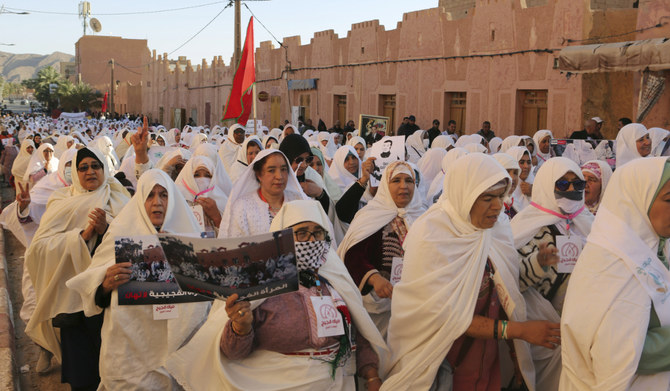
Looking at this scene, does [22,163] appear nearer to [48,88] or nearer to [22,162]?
[22,162]

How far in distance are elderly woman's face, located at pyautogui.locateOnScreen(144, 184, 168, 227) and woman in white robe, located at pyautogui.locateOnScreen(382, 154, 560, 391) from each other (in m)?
1.59

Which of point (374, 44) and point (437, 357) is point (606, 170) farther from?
point (374, 44)

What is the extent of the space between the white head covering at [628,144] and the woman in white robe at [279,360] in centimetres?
593

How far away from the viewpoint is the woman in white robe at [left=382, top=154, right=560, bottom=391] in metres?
3.21

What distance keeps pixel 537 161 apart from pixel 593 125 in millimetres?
2778

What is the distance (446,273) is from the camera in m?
3.23

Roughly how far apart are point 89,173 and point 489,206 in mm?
3119

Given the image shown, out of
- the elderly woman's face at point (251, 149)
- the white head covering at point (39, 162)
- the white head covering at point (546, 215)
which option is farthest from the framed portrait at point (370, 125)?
the white head covering at point (546, 215)

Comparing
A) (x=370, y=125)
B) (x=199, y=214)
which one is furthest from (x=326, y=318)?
(x=370, y=125)

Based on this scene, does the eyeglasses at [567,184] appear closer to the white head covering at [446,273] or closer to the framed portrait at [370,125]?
the white head covering at [446,273]

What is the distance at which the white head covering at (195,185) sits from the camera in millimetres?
6082

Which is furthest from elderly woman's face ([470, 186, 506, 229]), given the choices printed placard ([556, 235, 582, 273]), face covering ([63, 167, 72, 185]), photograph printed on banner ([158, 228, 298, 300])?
face covering ([63, 167, 72, 185])

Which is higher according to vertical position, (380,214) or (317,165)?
(317,165)

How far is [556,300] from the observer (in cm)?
379
